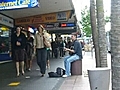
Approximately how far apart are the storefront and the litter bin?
1405 centimetres

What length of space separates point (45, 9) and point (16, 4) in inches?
368

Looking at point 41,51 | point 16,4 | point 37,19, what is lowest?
point 41,51

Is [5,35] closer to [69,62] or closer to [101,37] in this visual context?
[69,62]

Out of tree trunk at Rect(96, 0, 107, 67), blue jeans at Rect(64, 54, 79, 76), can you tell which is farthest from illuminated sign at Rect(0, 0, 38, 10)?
tree trunk at Rect(96, 0, 107, 67)

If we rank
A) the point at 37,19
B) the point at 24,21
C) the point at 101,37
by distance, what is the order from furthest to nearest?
the point at 24,21 < the point at 37,19 < the point at 101,37

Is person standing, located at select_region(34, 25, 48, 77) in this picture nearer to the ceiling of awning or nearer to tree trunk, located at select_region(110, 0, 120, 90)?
the ceiling of awning

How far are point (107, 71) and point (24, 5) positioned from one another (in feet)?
17.1

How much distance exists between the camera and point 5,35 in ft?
70.3

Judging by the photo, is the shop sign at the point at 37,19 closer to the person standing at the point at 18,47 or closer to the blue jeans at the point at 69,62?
the person standing at the point at 18,47

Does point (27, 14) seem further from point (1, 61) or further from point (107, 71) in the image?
point (107, 71)

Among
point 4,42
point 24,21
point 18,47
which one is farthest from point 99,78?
point 24,21

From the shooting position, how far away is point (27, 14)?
21.2m

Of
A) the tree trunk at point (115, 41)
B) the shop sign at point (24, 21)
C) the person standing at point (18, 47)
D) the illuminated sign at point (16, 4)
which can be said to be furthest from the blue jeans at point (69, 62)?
the shop sign at point (24, 21)

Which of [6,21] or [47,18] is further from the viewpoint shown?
[47,18]
